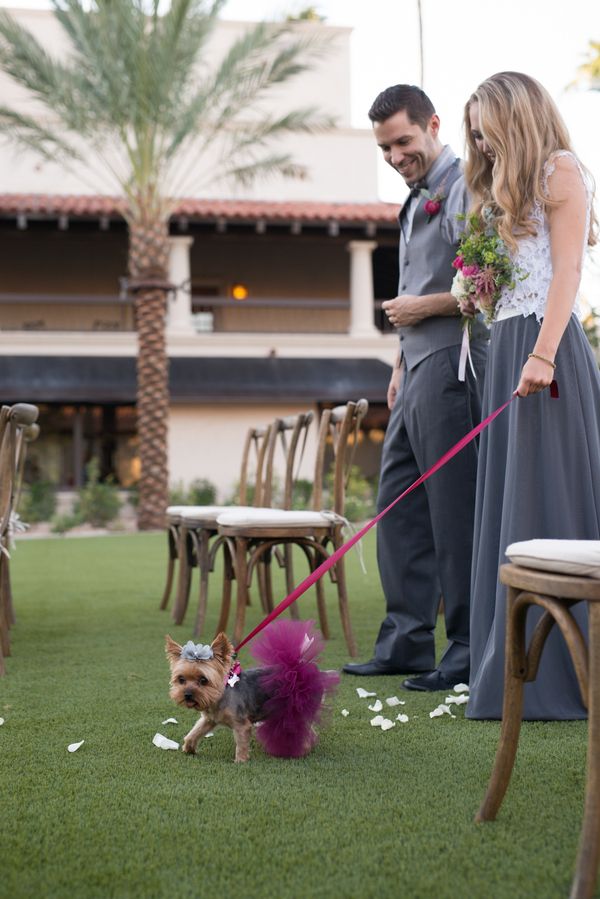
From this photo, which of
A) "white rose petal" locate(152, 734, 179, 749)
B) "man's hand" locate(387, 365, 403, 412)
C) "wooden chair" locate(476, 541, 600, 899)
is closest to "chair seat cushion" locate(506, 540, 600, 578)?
"wooden chair" locate(476, 541, 600, 899)

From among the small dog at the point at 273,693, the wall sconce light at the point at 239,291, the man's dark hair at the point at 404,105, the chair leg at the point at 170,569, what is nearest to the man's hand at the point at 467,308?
the man's dark hair at the point at 404,105

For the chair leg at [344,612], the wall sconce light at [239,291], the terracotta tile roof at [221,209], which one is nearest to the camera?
the chair leg at [344,612]

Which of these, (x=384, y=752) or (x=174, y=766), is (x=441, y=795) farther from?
(x=174, y=766)

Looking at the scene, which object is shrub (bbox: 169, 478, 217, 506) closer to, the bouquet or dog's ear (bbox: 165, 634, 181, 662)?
the bouquet

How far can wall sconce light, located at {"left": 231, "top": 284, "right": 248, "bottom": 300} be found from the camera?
2272 centimetres

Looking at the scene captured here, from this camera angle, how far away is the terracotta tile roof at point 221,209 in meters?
19.8

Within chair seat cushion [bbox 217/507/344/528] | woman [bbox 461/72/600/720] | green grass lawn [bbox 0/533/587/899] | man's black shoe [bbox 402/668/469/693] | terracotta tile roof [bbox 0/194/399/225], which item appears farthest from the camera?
terracotta tile roof [bbox 0/194/399/225]

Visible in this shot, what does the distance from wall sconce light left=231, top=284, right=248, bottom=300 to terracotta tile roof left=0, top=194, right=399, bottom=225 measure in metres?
1.87

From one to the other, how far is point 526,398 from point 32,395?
1644 cm

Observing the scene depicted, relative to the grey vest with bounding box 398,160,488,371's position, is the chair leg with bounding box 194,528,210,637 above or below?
below

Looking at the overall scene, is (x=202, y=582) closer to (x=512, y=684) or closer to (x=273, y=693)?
(x=273, y=693)

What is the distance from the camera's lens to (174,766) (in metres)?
3.07

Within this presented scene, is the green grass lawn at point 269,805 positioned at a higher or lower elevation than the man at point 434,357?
lower

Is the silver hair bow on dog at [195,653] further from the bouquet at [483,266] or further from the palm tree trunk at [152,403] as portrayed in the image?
the palm tree trunk at [152,403]
